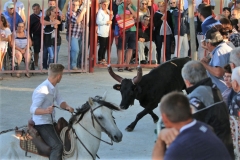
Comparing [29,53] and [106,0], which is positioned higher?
[106,0]

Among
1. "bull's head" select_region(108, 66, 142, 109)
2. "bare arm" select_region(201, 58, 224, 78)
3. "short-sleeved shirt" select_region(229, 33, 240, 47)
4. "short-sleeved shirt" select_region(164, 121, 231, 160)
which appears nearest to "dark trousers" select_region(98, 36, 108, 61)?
"bull's head" select_region(108, 66, 142, 109)

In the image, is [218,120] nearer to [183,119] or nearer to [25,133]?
[183,119]

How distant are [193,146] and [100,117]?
2782 mm

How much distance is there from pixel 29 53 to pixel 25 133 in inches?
286

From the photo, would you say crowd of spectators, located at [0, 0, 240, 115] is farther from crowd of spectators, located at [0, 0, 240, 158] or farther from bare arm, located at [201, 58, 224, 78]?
bare arm, located at [201, 58, 224, 78]

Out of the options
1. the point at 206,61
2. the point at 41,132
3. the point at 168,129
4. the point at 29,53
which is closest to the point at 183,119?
→ the point at 168,129

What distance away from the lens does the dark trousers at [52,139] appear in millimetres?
6332

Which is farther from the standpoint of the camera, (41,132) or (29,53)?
(29,53)

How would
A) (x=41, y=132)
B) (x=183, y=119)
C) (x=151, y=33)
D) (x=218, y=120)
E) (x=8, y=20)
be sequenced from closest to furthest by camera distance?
(x=183, y=119)
(x=218, y=120)
(x=41, y=132)
(x=8, y=20)
(x=151, y=33)

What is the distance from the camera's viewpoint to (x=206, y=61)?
7.55 meters

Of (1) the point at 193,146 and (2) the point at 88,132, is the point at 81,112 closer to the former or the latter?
(2) the point at 88,132

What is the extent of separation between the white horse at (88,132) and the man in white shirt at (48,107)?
254 millimetres

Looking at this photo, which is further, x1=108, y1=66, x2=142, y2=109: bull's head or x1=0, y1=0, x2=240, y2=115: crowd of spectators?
x1=0, y1=0, x2=240, y2=115: crowd of spectators

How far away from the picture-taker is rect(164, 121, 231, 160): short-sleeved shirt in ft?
12.8
